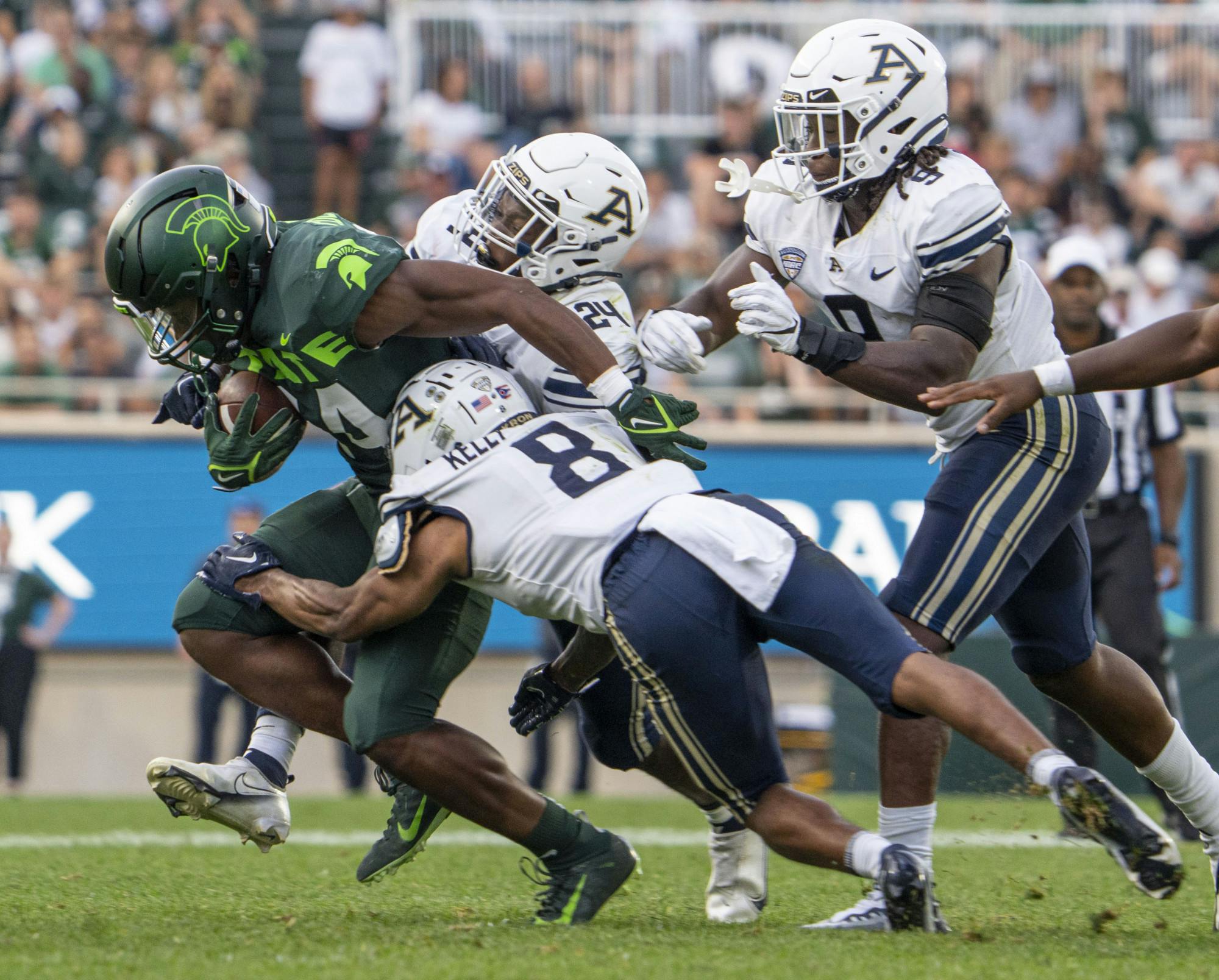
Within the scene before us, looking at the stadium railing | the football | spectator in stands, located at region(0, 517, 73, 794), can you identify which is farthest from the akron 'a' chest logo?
the stadium railing

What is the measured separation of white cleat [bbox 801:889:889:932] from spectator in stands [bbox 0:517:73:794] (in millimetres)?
7120

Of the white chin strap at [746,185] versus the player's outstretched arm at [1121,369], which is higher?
the white chin strap at [746,185]

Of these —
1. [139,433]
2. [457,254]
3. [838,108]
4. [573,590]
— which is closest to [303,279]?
[457,254]

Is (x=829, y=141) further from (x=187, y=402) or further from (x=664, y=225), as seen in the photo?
(x=664, y=225)

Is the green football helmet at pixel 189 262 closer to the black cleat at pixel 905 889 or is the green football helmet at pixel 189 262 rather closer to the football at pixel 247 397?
the football at pixel 247 397

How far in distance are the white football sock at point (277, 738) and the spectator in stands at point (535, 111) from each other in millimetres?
8548

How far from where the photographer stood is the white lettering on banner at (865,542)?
1041cm

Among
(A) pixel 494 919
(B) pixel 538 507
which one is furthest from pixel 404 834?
(B) pixel 538 507

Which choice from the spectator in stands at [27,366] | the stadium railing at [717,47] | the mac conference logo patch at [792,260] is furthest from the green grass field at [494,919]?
the stadium railing at [717,47]

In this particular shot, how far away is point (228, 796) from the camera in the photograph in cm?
425

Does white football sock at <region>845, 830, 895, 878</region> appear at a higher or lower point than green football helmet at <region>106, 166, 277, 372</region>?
lower

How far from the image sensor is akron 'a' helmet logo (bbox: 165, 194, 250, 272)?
4.04 m

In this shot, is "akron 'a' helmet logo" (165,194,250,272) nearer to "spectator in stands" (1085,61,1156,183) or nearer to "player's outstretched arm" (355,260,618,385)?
"player's outstretched arm" (355,260,618,385)

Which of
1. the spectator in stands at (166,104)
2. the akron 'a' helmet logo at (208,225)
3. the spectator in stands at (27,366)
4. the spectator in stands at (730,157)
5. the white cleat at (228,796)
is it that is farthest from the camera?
the spectator in stands at (166,104)
